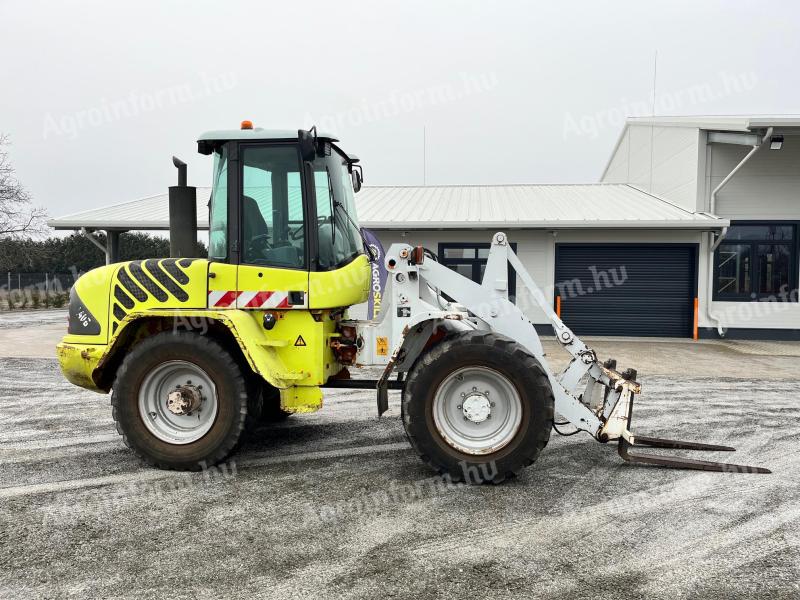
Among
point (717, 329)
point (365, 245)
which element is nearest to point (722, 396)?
point (365, 245)

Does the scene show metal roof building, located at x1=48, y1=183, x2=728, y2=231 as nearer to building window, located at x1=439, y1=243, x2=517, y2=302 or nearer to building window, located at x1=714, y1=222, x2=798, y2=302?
building window, located at x1=439, y1=243, x2=517, y2=302

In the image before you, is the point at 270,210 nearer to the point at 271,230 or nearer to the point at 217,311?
the point at 271,230

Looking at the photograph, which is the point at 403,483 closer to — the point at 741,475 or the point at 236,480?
the point at 236,480

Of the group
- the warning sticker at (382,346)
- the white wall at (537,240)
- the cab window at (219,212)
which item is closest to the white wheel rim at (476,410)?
the warning sticker at (382,346)

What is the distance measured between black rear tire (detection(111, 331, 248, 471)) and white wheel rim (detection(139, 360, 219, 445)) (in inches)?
1.6

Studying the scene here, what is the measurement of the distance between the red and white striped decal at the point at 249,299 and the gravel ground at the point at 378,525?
1330 millimetres

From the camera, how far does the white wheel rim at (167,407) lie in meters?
4.61

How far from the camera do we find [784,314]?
14.5 meters

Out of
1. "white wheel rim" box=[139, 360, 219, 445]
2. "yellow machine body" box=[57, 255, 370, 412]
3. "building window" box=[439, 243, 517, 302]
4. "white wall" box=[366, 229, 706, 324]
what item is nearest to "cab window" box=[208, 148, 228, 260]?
"yellow machine body" box=[57, 255, 370, 412]

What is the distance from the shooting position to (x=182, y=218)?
5.05 meters

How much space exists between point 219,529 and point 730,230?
15.0m

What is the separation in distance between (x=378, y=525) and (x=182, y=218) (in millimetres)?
3099

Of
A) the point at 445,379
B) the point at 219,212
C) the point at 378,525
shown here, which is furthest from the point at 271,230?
the point at 378,525

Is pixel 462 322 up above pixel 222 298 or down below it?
below
